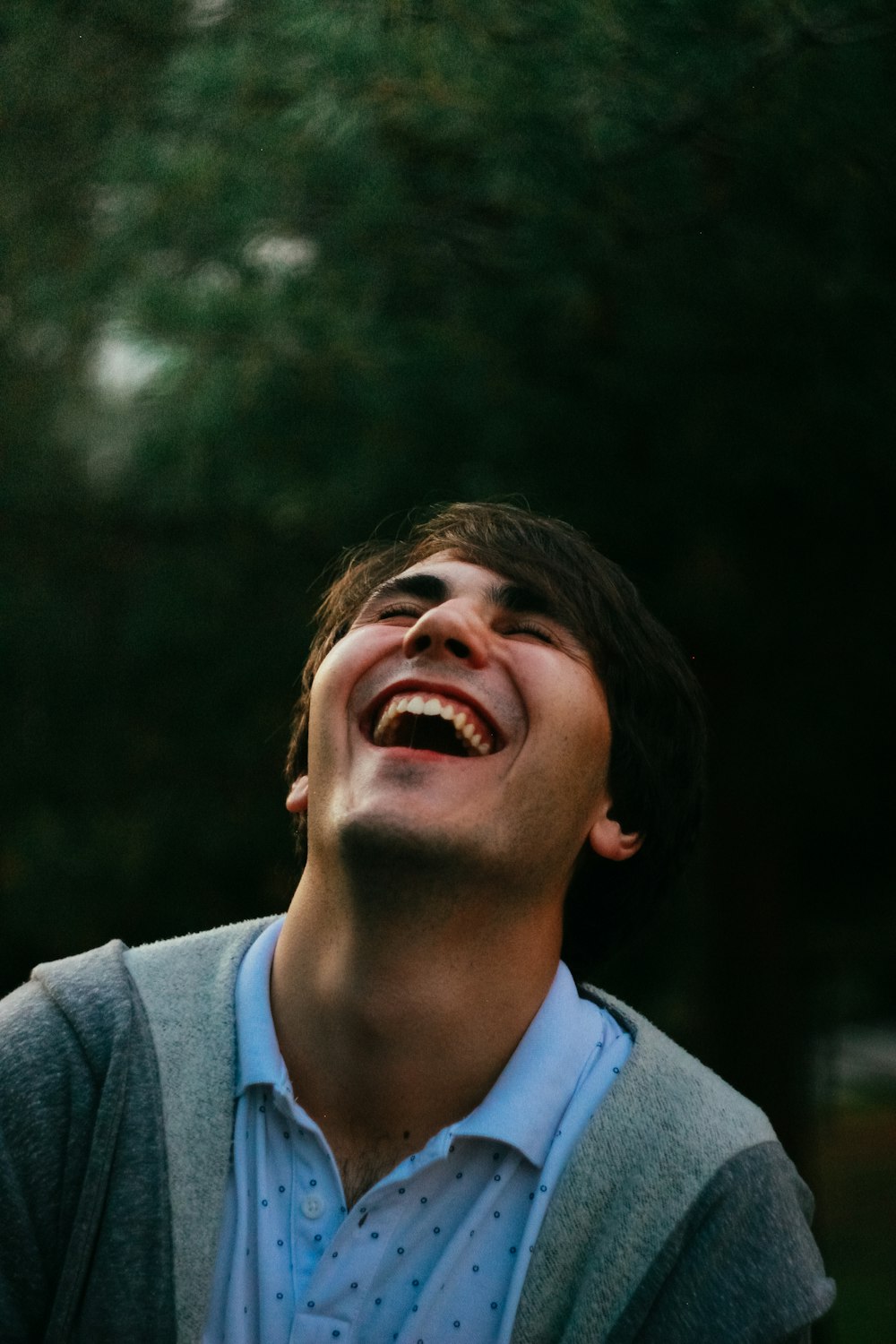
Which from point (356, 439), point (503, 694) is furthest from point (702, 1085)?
point (356, 439)

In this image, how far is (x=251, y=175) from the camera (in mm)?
3752

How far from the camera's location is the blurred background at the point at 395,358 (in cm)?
340

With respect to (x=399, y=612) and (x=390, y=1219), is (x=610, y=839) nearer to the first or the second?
(x=399, y=612)

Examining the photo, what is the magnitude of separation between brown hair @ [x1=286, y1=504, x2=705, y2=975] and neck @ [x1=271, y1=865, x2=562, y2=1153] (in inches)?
20.2

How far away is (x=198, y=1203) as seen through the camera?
2.06m

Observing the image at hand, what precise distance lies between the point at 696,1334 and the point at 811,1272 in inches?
8.4

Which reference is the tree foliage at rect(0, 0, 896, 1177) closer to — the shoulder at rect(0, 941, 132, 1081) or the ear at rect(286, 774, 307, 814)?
the ear at rect(286, 774, 307, 814)

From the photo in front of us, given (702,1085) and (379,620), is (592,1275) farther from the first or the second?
(379,620)

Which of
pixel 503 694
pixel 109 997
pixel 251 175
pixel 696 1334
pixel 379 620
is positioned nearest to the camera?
pixel 696 1334

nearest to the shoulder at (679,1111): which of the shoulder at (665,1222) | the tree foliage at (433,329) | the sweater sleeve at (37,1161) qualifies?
the shoulder at (665,1222)

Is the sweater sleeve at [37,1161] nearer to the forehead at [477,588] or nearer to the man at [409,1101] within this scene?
the man at [409,1101]

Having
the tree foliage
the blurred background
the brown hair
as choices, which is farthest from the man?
the tree foliage

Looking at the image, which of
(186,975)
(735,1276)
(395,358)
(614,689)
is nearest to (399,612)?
(614,689)

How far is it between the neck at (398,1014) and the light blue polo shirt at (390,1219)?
0.14 ft
